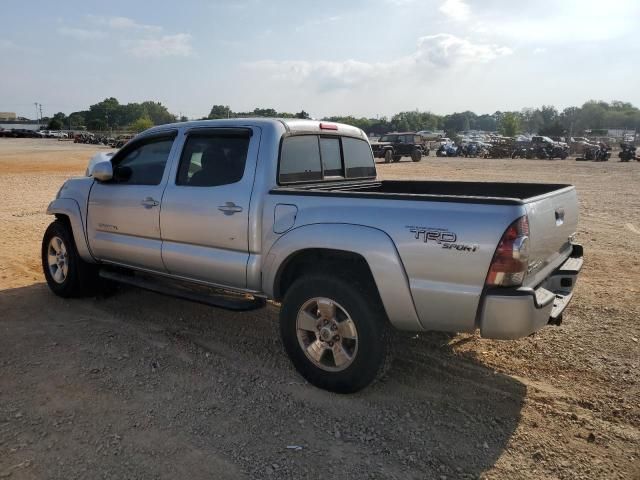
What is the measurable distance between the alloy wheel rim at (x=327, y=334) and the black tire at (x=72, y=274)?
2.86 metres

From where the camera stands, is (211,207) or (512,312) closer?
(512,312)

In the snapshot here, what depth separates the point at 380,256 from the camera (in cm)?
321

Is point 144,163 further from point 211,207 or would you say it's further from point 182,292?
point 182,292

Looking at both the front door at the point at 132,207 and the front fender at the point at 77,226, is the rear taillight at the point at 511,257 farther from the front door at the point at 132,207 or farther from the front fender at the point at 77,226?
the front fender at the point at 77,226

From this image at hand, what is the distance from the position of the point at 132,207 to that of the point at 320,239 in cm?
215

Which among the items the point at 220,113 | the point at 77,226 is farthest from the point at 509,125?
the point at 77,226

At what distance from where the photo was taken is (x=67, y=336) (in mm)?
4539

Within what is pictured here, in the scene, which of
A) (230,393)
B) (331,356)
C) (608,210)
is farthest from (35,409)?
(608,210)

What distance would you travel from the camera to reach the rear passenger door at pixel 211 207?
3.93 m

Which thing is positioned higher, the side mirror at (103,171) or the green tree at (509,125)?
the green tree at (509,125)

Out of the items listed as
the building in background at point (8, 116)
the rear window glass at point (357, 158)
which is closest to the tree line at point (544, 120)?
the rear window glass at point (357, 158)

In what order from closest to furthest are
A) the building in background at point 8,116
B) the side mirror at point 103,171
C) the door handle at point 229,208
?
the door handle at point 229,208
the side mirror at point 103,171
the building in background at point 8,116

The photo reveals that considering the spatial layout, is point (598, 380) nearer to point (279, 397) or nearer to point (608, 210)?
point (279, 397)

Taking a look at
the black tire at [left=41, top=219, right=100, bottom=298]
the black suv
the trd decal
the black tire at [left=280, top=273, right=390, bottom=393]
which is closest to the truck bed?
the trd decal
